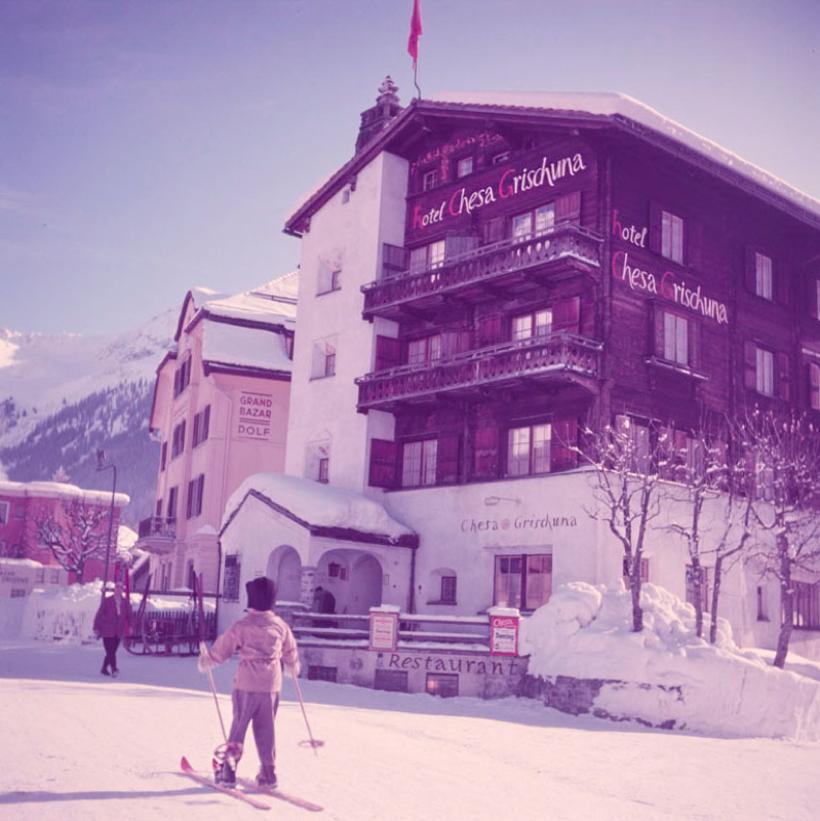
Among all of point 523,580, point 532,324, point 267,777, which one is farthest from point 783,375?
point 267,777

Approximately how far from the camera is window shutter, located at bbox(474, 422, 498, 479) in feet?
95.5

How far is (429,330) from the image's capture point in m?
32.5

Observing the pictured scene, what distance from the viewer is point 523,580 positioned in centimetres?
2748

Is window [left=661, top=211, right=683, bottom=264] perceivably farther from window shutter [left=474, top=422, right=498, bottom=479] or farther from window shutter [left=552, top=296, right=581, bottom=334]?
window shutter [left=474, top=422, right=498, bottom=479]

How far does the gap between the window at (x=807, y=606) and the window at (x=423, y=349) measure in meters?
13.5

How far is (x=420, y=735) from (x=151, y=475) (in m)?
189

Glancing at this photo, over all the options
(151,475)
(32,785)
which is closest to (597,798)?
(32,785)

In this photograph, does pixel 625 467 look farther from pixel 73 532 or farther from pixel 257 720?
pixel 73 532

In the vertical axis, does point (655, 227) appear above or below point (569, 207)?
below

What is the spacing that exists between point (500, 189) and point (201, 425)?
19.8 meters

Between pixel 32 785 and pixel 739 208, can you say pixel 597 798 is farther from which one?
pixel 739 208

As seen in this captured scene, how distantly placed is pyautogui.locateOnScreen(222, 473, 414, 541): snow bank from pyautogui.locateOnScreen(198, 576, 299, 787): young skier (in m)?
18.9

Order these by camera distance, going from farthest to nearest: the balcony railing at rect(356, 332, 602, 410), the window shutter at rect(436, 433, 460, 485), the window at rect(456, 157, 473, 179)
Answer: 1. the window at rect(456, 157, 473, 179)
2. the window shutter at rect(436, 433, 460, 485)
3. the balcony railing at rect(356, 332, 602, 410)

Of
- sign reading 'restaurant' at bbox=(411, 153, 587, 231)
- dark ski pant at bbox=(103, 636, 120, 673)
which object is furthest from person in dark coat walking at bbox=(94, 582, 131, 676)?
sign reading 'restaurant' at bbox=(411, 153, 587, 231)
